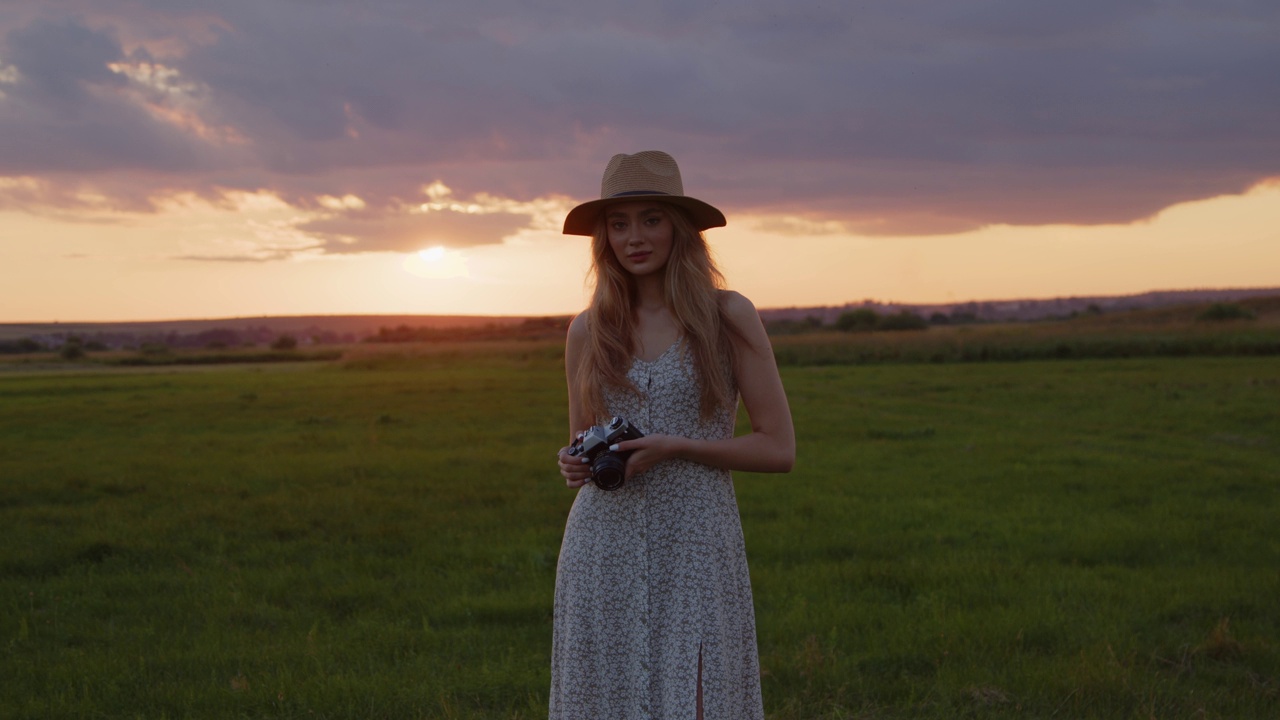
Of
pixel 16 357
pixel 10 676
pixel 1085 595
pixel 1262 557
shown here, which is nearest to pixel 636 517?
pixel 10 676

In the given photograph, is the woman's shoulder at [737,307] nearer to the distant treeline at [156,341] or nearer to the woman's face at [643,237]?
the woman's face at [643,237]

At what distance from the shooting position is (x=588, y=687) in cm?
303

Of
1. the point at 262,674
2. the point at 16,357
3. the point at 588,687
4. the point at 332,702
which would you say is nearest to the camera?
the point at 588,687

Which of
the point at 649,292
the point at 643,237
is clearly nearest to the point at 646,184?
the point at 643,237

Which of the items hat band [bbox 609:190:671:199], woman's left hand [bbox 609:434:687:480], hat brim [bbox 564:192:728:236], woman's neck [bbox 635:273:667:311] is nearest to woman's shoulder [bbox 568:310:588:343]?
woman's neck [bbox 635:273:667:311]

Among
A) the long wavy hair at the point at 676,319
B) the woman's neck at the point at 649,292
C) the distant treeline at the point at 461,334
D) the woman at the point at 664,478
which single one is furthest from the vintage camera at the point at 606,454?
the distant treeline at the point at 461,334

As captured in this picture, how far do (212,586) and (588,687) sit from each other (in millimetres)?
5652

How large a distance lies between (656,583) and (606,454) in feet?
1.63

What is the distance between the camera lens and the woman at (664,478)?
2.98m

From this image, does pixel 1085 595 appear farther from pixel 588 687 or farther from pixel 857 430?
pixel 857 430

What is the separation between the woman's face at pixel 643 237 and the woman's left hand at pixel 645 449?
0.56 metres

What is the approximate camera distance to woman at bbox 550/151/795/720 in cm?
298

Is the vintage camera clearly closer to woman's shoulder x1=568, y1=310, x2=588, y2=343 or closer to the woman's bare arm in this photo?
the woman's bare arm

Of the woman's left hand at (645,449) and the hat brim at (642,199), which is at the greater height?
the hat brim at (642,199)
